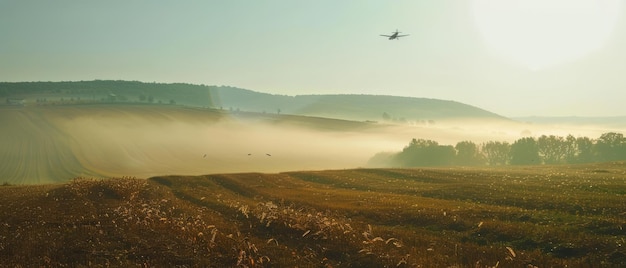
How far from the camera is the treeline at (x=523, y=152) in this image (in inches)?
4920

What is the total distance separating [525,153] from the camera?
133375mm

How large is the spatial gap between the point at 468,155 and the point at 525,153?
1607 centimetres

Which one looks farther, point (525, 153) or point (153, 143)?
point (153, 143)

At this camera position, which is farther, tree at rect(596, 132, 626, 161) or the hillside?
tree at rect(596, 132, 626, 161)

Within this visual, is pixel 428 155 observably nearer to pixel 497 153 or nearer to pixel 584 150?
pixel 497 153

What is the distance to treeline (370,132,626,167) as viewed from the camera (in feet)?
410

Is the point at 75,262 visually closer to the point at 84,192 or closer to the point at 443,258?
the point at 443,258

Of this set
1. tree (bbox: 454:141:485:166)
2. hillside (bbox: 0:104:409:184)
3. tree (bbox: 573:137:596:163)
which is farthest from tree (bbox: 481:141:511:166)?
hillside (bbox: 0:104:409:184)

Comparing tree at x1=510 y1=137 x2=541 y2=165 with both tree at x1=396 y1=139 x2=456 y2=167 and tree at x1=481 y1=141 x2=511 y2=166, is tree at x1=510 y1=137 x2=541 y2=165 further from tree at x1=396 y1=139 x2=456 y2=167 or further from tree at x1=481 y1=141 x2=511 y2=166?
tree at x1=396 y1=139 x2=456 y2=167

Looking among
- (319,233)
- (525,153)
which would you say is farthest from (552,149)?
(319,233)

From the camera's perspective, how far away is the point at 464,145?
141 m

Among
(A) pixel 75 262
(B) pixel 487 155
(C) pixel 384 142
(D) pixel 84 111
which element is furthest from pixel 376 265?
(D) pixel 84 111

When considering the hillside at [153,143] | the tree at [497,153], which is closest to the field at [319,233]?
the hillside at [153,143]

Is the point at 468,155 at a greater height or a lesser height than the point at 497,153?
lesser
